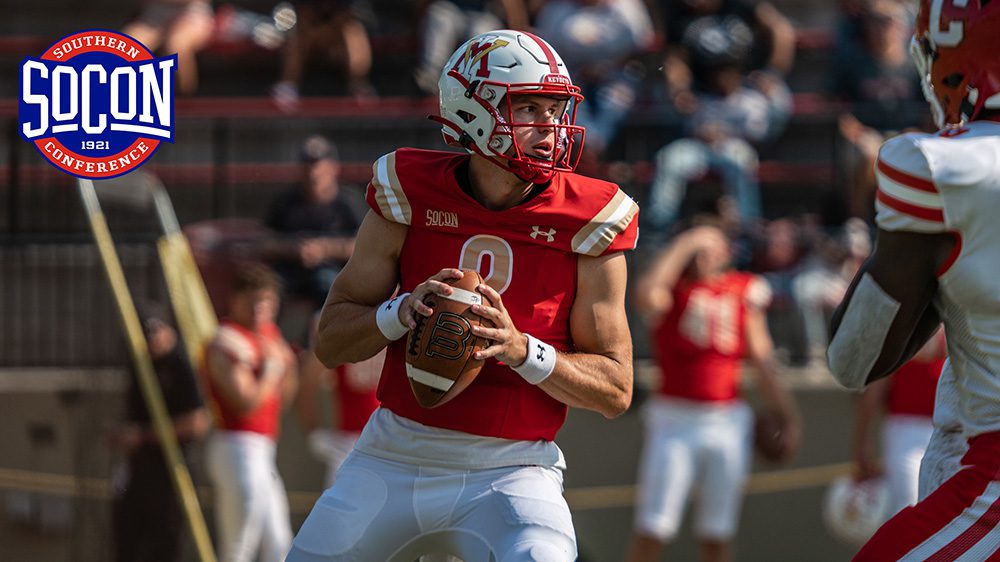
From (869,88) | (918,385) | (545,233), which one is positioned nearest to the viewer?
(545,233)

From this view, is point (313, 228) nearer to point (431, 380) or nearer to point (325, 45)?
point (325, 45)

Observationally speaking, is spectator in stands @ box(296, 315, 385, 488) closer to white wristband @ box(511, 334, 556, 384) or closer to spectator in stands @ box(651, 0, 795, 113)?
spectator in stands @ box(651, 0, 795, 113)

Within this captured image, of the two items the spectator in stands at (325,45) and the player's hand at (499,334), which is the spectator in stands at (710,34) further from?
the player's hand at (499,334)

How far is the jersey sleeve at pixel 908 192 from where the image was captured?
10.2 feet

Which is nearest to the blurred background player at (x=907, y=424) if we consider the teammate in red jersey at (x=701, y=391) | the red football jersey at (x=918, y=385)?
the red football jersey at (x=918, y=385)

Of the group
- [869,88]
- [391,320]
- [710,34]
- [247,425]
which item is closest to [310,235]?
[247,425]

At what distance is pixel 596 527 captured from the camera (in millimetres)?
10188

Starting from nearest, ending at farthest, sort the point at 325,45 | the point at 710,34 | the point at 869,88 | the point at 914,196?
1. the point at 914,196
2. the point at 710,34
3. the point at 869,88
4. the point at 325,45

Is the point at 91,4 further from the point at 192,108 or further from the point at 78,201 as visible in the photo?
the point at 78,201

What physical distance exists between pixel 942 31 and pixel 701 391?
573 centimetres

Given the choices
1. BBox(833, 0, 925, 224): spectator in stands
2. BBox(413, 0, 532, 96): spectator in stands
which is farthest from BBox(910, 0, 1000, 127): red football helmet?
BBox(413, 0, 532, 96): spectator in stands

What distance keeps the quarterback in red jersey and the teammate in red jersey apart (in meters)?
5.01

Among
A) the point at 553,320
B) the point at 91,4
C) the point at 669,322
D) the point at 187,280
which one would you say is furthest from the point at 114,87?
the point at 91,4

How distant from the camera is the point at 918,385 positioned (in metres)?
8.41
